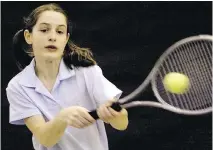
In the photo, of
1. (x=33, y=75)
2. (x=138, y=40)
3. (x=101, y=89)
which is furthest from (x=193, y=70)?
(x=138, y=40)

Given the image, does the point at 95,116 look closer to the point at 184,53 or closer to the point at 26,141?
the point at 184,53

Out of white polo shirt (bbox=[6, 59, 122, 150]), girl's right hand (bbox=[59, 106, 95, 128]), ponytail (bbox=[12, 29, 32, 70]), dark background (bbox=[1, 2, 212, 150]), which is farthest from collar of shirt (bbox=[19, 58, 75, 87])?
dark background (bbox=[1, 2, 212, 150])

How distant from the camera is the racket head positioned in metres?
2.01

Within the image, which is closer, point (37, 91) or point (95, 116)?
point (95, 116)

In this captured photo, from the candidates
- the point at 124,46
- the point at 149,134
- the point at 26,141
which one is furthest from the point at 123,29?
the point at 26,141

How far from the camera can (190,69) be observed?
205cm

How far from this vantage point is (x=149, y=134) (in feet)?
8.91

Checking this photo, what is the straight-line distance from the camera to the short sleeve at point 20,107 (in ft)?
7.00

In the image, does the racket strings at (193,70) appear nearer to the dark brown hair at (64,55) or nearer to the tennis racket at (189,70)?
the tennis racket at (189,70)

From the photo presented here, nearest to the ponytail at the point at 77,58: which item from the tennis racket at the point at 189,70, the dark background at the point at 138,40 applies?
the tennis racket at the point at 189,70

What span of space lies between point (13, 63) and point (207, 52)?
1039mm

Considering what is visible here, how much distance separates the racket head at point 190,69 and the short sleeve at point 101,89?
16 cm

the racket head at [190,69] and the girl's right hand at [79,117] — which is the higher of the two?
the racket head at [190,69]

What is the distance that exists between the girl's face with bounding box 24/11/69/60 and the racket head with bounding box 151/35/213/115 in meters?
0.34
